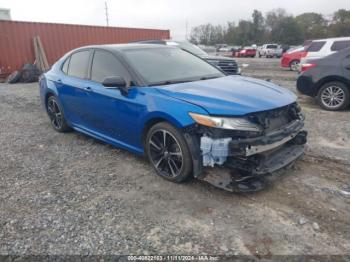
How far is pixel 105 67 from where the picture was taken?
458 centimetres

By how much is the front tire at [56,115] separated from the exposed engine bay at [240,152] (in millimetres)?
3183

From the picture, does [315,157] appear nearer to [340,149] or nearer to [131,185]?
[340,149]

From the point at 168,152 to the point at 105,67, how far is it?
1.69m

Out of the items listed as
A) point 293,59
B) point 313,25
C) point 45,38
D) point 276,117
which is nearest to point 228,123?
point 276,117

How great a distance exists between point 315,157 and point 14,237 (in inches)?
151

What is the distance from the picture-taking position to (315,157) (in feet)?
14.8

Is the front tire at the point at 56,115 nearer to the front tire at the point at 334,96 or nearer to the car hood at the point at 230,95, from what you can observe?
the car hood at the point at 230,95

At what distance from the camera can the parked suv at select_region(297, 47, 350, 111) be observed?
6.90m

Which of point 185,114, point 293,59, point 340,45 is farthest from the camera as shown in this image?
point 293,59

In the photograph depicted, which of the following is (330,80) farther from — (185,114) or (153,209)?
(153,209)

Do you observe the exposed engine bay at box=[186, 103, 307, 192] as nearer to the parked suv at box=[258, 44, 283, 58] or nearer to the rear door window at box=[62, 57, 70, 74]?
the rear door window at box=[62, 57, 70, 74]

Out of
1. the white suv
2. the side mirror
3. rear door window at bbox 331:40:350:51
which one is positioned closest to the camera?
the side mirror

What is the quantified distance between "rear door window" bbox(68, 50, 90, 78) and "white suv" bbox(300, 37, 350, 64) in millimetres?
9601

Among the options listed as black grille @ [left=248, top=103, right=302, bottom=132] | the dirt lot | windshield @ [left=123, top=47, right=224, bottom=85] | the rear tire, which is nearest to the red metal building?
the rear tire
